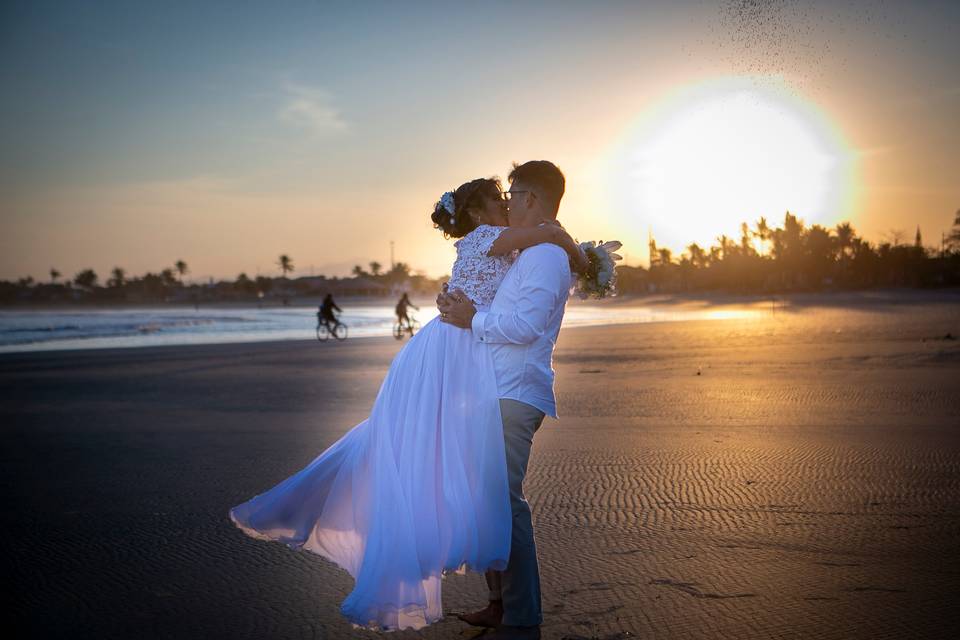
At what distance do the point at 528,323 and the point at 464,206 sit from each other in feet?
2.28

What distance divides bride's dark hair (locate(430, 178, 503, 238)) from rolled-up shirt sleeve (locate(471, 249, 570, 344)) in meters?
0.42

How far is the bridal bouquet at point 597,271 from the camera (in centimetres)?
398

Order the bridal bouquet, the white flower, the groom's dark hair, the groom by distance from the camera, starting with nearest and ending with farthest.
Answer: the groom < the groom's dark hair < the white flower < the bridal bouquet

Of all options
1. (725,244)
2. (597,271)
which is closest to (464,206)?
(597,271)

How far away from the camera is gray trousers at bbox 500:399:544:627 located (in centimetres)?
339

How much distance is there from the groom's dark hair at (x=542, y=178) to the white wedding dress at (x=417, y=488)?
26cm

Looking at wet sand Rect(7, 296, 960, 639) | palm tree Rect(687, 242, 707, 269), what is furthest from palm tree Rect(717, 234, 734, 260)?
wet sand Rect(7, 296, 960, 639)

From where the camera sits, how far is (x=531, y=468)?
668 centimetres

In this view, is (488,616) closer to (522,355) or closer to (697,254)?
(522,355)

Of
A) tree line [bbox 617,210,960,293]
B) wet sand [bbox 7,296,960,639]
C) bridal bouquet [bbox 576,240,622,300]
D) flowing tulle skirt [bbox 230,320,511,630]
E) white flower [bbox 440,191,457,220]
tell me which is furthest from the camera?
tree line [bbox 617,210,960,293]

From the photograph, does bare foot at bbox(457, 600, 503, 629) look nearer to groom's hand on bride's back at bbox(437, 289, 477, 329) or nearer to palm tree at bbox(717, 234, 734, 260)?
groom's hand on bride's back at bbox(437, 289, 477, 329)

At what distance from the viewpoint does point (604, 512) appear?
529 centimetres

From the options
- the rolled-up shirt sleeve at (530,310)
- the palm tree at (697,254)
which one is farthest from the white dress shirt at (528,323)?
the palm tree at (697,254)

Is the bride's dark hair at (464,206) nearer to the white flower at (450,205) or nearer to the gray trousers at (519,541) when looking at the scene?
the white flower at (450,205)
